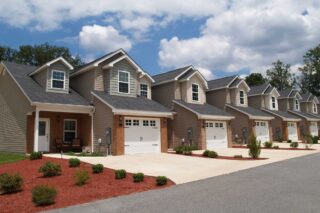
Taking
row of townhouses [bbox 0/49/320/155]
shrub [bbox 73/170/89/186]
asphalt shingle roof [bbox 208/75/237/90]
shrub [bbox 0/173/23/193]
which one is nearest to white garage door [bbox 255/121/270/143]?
row of townhouses [bbox 0/49/320/155]

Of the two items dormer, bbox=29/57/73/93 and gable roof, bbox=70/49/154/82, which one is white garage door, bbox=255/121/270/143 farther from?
dormer, bbox=29/57/73/93

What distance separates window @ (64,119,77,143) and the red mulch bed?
8.59 meters

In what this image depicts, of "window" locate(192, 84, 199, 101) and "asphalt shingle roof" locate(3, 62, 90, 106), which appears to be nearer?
"asphalt shingle roof" locate(3, 62, 90, 106)

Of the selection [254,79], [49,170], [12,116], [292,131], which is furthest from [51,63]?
[254,79]

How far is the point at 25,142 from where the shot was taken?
20.0 metres

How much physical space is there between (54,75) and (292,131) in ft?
99.3

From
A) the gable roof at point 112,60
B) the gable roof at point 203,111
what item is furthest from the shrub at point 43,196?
the gable roof at point 203,111

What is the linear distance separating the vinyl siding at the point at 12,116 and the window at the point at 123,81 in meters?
6.96

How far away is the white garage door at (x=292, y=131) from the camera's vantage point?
39900 mm

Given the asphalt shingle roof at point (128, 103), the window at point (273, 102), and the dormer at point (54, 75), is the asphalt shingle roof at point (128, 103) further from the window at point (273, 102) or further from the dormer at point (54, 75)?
the window at point (273, 102)

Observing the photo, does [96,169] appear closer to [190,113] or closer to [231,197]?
[231,197]

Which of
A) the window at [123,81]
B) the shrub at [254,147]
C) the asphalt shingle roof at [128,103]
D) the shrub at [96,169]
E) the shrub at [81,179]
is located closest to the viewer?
the shrub at [81,179]

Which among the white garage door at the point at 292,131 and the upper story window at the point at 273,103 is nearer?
the white garage door at the point at 292,131

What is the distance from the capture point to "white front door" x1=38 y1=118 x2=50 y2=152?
21.7m
